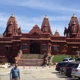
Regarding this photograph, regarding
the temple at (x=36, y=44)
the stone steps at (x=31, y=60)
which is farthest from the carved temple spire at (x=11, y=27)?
the stone steps at (x=31, y=60)

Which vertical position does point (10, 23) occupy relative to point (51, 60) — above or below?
above

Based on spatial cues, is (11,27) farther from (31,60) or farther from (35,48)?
(31,60)

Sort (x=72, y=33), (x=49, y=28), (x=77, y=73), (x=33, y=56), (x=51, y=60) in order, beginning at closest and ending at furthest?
(x=77, y=73), (x=51, y=60), (x=33, y=56), (x=72, y=33), (x=49, y=28)

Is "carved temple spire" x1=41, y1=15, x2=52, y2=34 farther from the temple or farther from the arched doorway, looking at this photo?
the arched doorway

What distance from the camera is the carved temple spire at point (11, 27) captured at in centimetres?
7028

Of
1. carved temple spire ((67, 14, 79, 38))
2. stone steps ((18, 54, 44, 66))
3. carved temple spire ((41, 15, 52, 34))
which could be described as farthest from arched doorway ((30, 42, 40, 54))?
carved temple spire ((67, 14, 79, 38))

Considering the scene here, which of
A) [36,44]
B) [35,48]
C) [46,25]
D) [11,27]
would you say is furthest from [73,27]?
[11,27]

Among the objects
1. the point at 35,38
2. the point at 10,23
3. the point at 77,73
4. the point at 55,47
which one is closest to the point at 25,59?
the point at 35,38

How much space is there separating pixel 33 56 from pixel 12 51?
8.09 m

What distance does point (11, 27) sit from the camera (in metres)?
70.9

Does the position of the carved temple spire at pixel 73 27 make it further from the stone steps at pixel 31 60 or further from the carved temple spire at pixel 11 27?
the stone steps at pixel 31 60

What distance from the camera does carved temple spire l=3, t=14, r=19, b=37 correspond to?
70275 mm

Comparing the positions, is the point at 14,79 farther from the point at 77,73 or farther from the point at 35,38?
the point at 35,38

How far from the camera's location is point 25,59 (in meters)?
52.0
